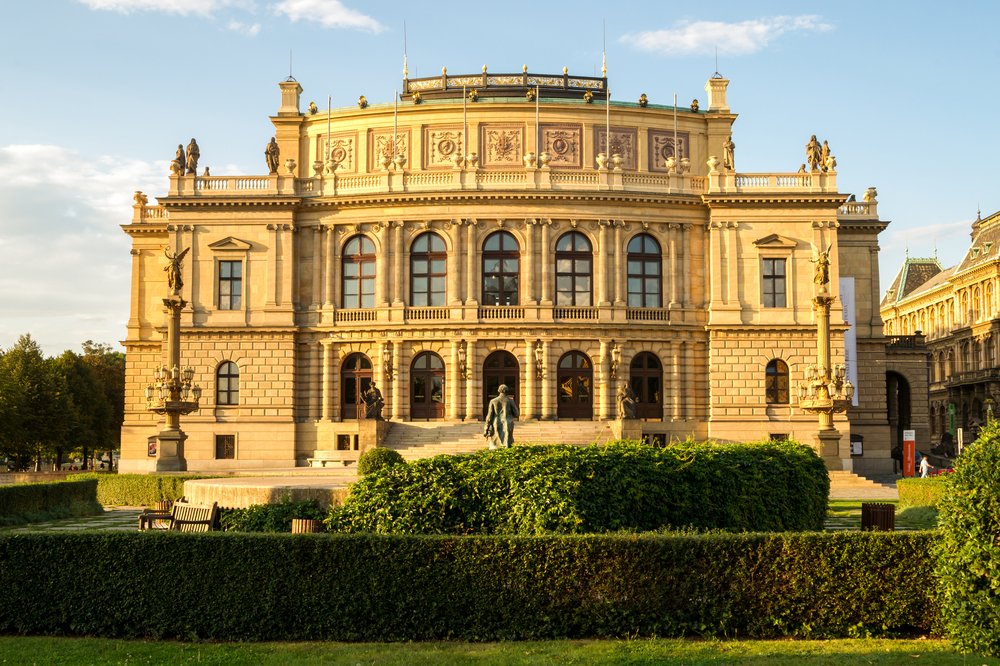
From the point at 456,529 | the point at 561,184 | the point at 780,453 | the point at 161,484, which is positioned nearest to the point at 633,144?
the point at 561,184

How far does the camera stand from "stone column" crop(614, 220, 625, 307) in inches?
2298

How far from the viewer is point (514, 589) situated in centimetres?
1568

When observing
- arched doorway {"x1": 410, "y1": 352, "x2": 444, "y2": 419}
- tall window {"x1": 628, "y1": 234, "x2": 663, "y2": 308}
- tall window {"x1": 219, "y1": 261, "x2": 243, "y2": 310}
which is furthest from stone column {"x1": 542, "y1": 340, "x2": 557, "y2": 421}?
tall window {"x1": 219, "y1": 261, "x2": 243, "y2": 310}

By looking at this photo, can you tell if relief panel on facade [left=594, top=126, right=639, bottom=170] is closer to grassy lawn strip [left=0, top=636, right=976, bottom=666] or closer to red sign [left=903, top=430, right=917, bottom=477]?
red sign [left=903, top=430, right=917, bottom=477]

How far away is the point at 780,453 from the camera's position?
77.7 feet

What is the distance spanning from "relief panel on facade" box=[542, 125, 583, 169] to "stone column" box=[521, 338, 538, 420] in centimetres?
1248

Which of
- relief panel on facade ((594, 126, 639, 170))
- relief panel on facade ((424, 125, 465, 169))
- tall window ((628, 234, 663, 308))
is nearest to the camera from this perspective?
tall window ((628, 234, 663, 308))

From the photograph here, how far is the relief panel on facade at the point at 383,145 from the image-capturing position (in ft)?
208

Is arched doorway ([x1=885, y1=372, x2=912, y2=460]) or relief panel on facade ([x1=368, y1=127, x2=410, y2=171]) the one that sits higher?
relief panel on facade ([x1=368, y1=127, x2=410, y2=171])

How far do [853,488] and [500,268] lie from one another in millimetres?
22575

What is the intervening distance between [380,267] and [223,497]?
35.1 metres

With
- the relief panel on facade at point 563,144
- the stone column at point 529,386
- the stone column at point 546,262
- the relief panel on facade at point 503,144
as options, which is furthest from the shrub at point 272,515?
the relief panel on facade at point 563,144

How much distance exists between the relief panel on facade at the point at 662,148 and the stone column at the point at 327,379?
75.0ft

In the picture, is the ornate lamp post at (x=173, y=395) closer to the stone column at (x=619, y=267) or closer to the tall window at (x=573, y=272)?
the tall window at (x=573, y=272)
